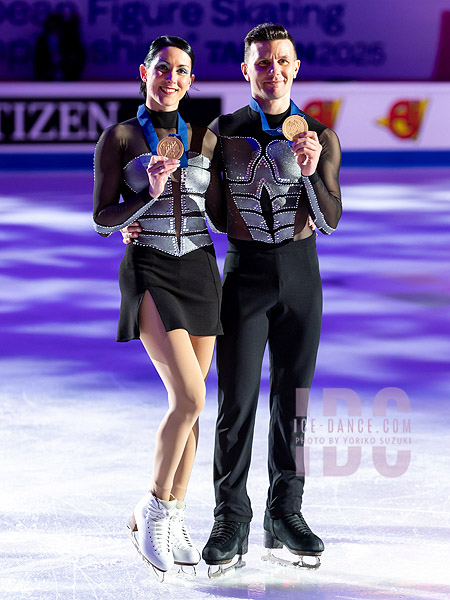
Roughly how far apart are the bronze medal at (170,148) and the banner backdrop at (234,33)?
13.8m

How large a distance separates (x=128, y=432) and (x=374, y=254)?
4.33 m

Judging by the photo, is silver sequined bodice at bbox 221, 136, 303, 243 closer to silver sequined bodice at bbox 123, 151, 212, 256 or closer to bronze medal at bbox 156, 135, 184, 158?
silver sequined bodice at bbox 123, 151, 212, 256

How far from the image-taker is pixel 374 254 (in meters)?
8.47

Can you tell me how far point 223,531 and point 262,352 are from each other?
0.55 metres

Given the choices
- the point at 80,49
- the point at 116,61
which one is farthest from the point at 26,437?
the point at 116,61

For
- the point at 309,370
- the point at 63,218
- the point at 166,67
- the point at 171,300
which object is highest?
the point at 166,67

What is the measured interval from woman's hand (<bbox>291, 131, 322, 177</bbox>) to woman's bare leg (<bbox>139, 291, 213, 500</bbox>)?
58cm

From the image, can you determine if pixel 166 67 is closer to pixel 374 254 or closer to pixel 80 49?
pixel 374 254

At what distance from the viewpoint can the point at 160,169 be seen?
2.94 metres

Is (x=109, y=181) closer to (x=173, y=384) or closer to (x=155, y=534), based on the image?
(x=173, y=384)

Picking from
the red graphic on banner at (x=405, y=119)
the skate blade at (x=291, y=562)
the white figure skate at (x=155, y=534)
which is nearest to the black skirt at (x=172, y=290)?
the white figure skate at (x=155, y=534)

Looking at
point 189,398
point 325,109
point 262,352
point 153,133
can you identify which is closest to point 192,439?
point 189,398

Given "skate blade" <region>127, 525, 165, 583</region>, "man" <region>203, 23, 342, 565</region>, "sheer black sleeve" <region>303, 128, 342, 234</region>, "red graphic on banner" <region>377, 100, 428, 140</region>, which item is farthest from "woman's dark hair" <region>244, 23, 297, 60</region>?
"red graphic on banner" <region>377, 100, 428, 140</region>

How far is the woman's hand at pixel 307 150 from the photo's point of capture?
299cm
